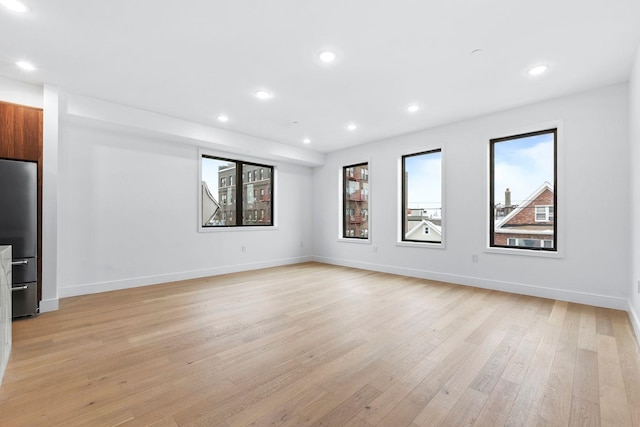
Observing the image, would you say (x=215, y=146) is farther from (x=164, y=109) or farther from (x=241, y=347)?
(x=241, y=347)

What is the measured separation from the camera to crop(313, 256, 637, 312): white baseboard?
Answer: 11.5 ft

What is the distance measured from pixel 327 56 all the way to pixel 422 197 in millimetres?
3415

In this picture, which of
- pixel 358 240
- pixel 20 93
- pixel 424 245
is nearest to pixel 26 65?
pixel 20 93

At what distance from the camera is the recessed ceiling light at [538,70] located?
3068 millimetres

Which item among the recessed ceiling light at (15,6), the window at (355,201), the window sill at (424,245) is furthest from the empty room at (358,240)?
the window at (355,201)

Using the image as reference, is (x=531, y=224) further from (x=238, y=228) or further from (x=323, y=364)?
(x=238, y=228)

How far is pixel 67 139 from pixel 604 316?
22.7 ft

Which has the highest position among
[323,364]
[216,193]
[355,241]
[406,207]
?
[216,193]

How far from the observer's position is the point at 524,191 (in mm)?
4289

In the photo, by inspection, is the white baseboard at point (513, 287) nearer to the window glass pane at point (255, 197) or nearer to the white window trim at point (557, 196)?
the white window trim at point (557, 196)

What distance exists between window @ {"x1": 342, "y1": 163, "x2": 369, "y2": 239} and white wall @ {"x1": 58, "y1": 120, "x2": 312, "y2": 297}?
237 centimetres

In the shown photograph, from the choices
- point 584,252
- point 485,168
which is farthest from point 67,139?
point 584,252

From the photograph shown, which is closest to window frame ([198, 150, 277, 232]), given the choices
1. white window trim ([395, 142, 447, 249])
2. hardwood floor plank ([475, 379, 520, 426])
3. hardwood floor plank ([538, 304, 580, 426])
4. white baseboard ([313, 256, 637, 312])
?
white baseboard ([313, 256, 637, 312])

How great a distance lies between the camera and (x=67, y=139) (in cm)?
407
